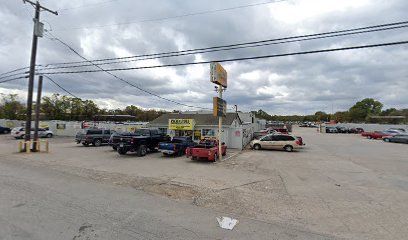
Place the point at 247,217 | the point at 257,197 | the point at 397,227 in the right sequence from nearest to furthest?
the point at 397,227, the point at 247,217, the point at 257,197

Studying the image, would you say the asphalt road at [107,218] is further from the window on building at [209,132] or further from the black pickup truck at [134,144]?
the window on building at [209,132]

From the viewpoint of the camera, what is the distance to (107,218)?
5770mm

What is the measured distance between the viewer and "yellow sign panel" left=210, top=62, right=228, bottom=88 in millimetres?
16306

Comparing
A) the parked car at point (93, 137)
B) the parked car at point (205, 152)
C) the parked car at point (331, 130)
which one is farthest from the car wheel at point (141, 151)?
the parked car at point (331, 130)

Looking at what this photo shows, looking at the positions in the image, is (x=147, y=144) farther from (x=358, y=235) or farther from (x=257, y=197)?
(x=358, y=235)

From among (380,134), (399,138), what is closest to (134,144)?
(399,138)

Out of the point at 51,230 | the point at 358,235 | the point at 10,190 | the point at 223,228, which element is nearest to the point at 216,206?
the point at 223,228

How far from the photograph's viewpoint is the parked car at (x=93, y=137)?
24747 mm

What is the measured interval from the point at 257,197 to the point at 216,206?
1.77 m

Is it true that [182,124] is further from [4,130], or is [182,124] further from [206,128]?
[4,130]

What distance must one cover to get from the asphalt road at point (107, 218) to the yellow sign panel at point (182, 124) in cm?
1816

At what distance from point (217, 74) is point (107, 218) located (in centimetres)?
1236

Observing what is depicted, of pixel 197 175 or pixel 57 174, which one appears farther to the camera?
pixel 197 175

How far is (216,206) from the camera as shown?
722 centimetres
